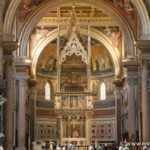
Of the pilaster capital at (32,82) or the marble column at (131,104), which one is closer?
the marble column at (131,104)

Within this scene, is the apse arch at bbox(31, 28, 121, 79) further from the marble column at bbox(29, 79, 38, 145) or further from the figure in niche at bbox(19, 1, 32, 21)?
the figure in niche at bbox(19, 1, 32, 21)

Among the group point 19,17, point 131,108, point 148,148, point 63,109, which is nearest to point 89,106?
point 63,109

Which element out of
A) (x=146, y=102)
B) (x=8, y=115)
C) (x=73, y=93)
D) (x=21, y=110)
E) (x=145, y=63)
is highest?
(x=145, y=63)

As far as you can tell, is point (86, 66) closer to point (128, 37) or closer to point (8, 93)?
point (128, 37)

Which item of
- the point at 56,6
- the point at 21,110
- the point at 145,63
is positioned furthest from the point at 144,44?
the point at 21,110

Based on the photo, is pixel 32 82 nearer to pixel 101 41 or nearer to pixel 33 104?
pixel 33 104

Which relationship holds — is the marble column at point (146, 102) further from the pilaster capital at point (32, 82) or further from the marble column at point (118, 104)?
the pilaster capital at point (32, 82)

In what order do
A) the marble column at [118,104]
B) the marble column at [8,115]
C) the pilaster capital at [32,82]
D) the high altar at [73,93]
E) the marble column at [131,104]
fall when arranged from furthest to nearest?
1. the marble column at [118,104]
2. the pilaster capital at [32,82]
3. the high altar at [73,93]
4. the marble column at [131,104]
5. the marble column at [8,115]

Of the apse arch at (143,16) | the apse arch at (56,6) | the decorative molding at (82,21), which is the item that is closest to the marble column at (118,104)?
the decorative molding at (82,21)

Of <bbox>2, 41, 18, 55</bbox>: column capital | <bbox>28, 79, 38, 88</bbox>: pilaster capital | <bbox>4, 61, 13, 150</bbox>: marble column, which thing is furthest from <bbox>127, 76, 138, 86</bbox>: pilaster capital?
<bbox>2, 41, 18, 55</bbox>: column capital

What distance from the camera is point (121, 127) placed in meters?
48.5

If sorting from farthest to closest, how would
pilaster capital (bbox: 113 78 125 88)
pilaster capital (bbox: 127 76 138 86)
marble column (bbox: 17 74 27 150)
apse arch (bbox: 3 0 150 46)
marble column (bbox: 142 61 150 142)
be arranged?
pilaster capital (bbox: 113 78 125 88)
pilaster capital (bbox: 127 76 138 86)
marble column (bbox: 17 74 27 150)
marble column (bbox: 142 61 150 142)
apse arch (bbox: 3 0 150 46)

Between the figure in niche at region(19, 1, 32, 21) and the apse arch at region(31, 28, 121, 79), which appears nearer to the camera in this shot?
the figure in niche at region(19, 1, 32, 21)

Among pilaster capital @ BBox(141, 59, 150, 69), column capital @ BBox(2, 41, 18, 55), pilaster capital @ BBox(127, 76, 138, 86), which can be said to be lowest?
pilaster capital @ BBox(127, 76, 138, 86)
